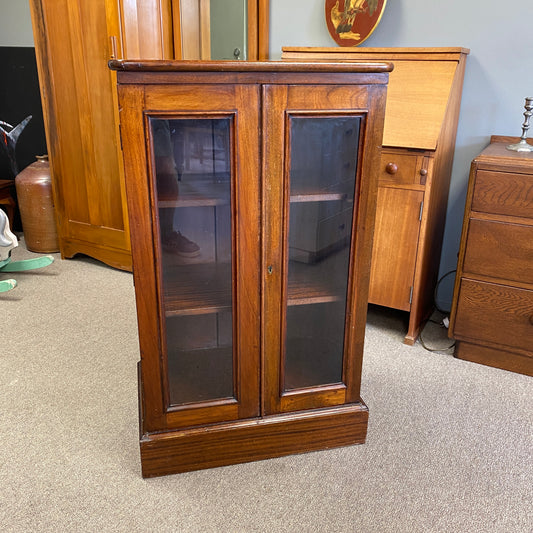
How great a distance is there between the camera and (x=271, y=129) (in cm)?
138

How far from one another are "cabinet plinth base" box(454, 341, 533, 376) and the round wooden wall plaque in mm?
1473

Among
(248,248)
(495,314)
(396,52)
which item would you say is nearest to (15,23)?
(396,52)

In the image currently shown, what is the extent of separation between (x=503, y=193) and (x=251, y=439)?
1.29m

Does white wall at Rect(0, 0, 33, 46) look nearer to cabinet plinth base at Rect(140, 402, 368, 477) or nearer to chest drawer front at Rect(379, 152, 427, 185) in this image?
chest drawer front at Rect(379, 152, 427, 185)

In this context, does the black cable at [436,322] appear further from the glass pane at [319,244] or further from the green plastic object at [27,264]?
the green plastic object at [27,264]

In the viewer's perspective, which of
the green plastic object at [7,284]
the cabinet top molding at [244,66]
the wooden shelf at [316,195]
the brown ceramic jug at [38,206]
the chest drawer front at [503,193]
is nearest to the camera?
the cabinet top molding at [244,66]

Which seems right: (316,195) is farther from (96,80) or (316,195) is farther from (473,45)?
(96,80)

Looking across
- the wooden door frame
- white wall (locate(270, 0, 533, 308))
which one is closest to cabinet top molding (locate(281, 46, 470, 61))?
white wall (locate(270, 0, 533, 308))

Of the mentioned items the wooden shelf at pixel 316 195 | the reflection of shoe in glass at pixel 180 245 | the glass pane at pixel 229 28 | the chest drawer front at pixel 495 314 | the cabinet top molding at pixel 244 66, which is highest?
the glass pane at pixel 229 28

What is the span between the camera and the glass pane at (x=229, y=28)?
2.79 metres

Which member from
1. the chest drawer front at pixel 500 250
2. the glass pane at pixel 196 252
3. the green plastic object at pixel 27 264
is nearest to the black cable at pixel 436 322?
the chest drawer front at pixel 500 250

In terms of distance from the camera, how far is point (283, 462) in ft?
5.56

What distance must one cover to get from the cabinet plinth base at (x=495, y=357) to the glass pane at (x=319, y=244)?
0.86 meters

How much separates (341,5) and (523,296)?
154 centimetres
